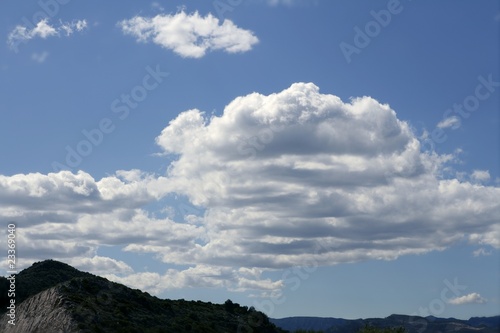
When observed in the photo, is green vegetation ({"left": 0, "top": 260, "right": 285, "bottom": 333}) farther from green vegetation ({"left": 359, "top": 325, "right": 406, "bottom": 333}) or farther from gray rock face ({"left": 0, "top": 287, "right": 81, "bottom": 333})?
green vegetation ({"left": 359, "top": 325, "right": 406, "bottom": 333})

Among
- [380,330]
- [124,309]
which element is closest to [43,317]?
[124,309]

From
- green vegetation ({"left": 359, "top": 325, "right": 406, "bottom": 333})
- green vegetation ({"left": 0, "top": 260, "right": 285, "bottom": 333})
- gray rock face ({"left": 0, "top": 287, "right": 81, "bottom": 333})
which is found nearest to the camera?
gray rock face ({"left": 0, "top": 287, "right": 81, "bottom": 333})

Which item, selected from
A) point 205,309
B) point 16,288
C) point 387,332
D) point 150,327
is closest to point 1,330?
point 16,288

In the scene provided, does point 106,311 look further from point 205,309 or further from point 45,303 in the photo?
point 205,309

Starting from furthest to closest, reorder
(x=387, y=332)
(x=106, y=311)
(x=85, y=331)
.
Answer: (x=387, y=332), (x=106, y=311), (x=85, y=331)

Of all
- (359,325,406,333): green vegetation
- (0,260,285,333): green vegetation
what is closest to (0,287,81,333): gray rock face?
(0,260,285,333): green vegetation

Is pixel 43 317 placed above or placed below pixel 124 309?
below

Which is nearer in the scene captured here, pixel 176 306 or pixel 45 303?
pixel 45 303

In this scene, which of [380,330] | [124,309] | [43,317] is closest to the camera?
[43,317]

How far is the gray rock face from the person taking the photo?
7038 centimetres

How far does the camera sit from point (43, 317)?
7481cm

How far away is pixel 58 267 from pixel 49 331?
140 feet

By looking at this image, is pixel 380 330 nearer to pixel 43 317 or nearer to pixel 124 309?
pixel 124 309

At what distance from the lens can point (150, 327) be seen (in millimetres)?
78250
